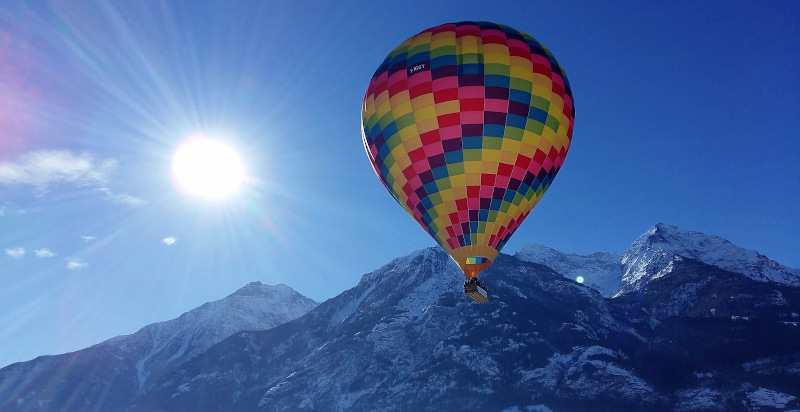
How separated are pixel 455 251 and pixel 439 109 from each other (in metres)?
7.62

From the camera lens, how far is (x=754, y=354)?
7648 inches

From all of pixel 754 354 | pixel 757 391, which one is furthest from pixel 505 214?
pixel 754 354

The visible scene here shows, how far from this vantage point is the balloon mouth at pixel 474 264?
1092 inches

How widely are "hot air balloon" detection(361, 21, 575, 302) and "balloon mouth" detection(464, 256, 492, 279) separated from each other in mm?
51

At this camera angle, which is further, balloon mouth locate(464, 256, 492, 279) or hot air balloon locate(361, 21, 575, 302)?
hot air balloon locate(361, 21, 575, 302)

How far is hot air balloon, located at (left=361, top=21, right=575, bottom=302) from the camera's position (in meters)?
29.7

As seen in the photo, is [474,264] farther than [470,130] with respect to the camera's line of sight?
No

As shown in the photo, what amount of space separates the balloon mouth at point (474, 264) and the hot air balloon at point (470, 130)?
5 cm

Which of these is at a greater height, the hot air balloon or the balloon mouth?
the hot air balloon

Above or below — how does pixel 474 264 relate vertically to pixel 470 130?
below

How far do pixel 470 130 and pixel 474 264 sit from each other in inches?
280

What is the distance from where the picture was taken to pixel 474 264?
28062 millimetres

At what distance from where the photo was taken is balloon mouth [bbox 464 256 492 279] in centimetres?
2773

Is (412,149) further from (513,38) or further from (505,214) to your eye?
(513,38)
